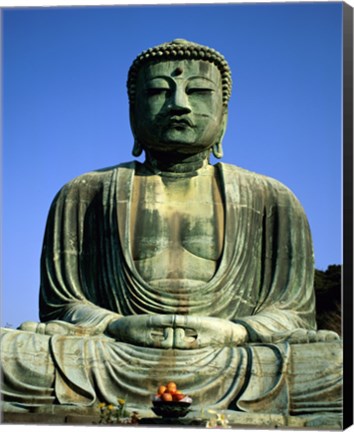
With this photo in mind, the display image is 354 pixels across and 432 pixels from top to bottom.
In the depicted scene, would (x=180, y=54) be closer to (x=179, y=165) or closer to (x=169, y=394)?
(x=179, y=165)

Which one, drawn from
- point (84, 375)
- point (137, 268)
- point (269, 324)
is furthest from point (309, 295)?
point (84, 375)

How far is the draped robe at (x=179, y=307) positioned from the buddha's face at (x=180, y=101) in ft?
1.81

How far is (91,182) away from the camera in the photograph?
16.7m

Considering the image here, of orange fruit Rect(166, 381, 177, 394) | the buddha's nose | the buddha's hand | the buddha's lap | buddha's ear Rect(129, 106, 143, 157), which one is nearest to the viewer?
orange fruit Rect(166, 381, 177, 394)

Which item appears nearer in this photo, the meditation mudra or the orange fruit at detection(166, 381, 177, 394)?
the orange fruit at detection(166, 381, 177, 394)

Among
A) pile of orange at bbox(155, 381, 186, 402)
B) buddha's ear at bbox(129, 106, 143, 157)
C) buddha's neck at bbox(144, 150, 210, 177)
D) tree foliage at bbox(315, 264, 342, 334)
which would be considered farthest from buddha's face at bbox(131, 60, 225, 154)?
tree foliage at bbox(315, 264, 342, 334)

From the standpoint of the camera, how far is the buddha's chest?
1595 centimetres

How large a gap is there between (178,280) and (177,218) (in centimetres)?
85

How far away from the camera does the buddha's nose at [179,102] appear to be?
52.7ft

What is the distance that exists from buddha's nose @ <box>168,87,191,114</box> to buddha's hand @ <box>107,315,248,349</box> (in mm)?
2584

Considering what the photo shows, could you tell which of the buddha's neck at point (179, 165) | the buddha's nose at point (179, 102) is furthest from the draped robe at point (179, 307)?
the buddha's nose at point (179, 102)

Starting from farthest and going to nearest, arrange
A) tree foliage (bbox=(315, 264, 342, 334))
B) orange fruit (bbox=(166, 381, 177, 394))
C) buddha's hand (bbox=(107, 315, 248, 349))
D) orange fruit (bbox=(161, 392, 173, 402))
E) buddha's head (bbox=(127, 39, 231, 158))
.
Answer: tree foliage (bbox=(315, 264, 342, 334))
buddha's head (bbox=(127, 39, 231, 158))
buddha's hand (bbox=(107, 315, 248, 349))
orange fruit (bbox=(166, 381, 177, 394))
orange fruit (bbox=(161, 392, 173, 402))

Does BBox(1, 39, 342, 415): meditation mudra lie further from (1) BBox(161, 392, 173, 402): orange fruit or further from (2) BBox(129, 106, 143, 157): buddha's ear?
(1) BBox(161, 392, 173, 402): orange fruit

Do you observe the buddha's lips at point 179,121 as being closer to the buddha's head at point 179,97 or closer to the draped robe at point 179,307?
the buddha's head at point 179,97
